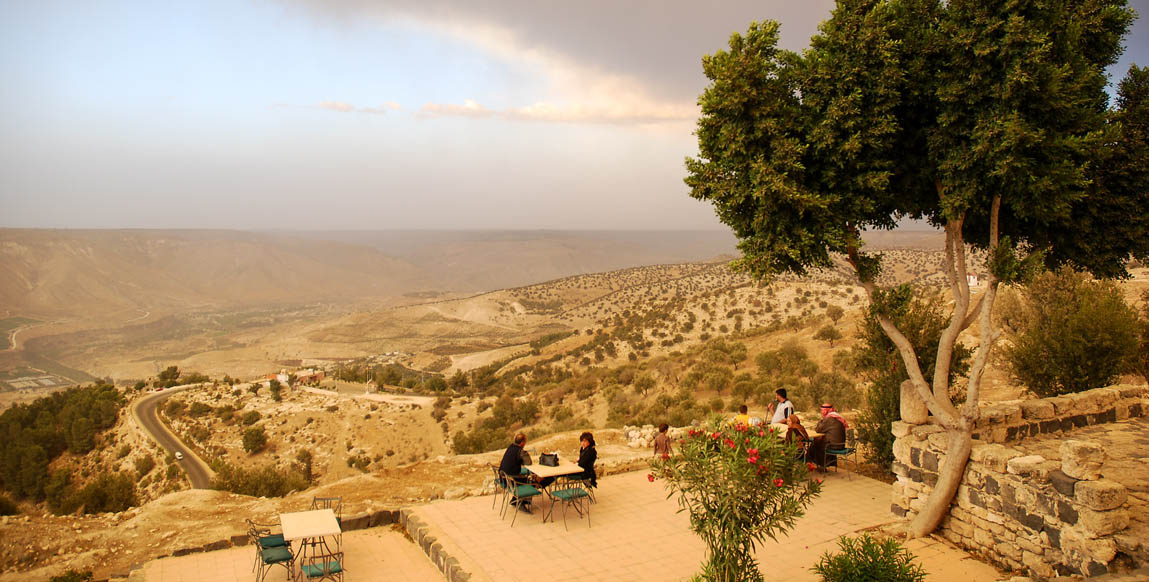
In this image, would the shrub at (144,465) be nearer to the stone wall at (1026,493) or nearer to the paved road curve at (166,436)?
the paved road curve at (166,436)

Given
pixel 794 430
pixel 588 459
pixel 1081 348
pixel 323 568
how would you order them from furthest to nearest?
pixel 1081 348 → pixel 794 430 → pixel 588 459 → pixel 323 568

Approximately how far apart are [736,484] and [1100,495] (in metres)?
4.35

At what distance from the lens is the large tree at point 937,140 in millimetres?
7789

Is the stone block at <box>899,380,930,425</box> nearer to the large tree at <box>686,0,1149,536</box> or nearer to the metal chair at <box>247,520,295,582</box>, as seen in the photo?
the large tree at <box>686,0,1149,536</box>

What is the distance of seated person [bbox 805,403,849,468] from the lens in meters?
11.9

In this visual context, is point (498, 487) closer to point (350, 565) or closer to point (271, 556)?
point (350, 565)

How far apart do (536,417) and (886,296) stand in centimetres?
1996

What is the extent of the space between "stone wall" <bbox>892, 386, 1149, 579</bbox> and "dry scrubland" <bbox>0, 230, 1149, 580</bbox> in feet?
10.0

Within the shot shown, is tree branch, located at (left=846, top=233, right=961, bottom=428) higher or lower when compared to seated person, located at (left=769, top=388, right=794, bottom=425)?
higher

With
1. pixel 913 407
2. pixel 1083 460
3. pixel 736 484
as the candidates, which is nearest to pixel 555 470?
pixel 736 484

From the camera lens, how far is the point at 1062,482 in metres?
7.27

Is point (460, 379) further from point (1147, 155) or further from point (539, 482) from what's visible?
point (1147, 155)

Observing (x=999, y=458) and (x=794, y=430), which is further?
(x=794, y=430)

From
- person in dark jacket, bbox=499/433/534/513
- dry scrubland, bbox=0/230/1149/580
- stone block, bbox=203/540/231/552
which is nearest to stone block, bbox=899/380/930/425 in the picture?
dry scrubland, bbox=0/230/1149/580
